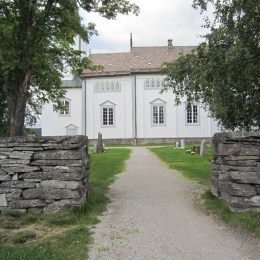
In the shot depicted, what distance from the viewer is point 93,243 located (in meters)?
6.17

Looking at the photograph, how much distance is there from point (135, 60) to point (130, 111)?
6828 millimetres

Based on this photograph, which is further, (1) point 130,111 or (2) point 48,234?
(1) point 130,111

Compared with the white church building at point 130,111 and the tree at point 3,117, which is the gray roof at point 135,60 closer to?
the white church building at point 130,111

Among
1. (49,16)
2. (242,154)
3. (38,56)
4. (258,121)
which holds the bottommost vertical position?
(242,154)

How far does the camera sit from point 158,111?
4769 centimetres

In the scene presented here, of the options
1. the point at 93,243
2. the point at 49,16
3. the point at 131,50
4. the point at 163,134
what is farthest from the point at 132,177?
the point at 131,50

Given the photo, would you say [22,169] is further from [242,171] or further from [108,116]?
[108,116]

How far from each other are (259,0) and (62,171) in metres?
6.63

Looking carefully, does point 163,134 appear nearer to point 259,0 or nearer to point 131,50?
point 131,50

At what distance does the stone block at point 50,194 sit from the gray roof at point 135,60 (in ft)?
130

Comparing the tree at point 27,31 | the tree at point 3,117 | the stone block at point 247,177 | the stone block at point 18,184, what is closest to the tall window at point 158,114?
the tree at point 3,117

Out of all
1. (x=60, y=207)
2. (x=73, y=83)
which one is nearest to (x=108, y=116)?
(x=73, y=83)

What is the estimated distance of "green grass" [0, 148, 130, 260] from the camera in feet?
18.2

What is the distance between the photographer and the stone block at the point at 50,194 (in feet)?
25.7
